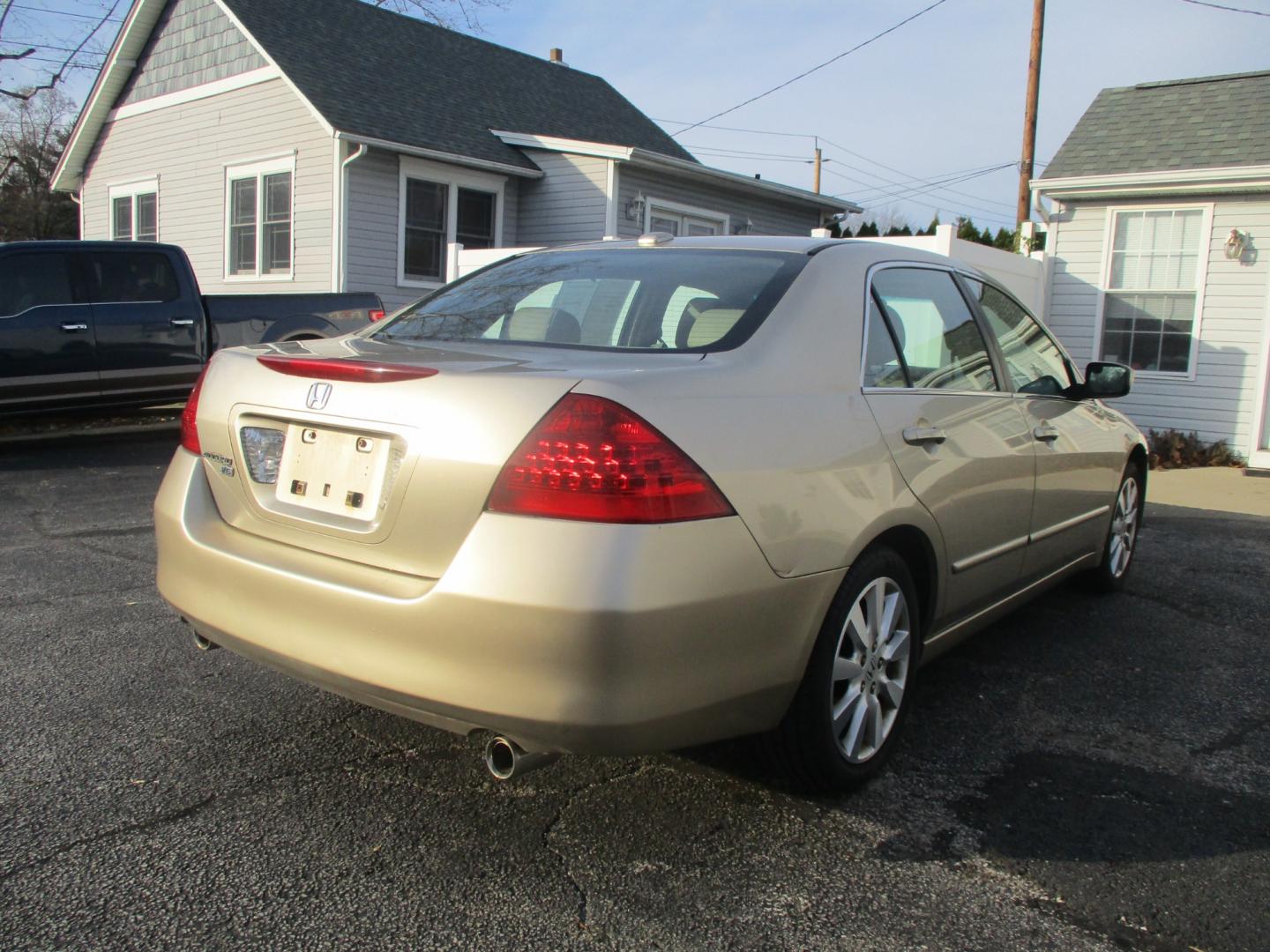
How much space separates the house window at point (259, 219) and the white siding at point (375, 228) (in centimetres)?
→ 145

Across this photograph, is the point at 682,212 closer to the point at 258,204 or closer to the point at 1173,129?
the point at 258,204

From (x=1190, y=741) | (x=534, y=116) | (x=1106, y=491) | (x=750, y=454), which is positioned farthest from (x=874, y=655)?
(x=534, y=116)

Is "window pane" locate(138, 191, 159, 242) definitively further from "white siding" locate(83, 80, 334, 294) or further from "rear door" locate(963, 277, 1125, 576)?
"rear door" locate(963, 277, 1125, 576)

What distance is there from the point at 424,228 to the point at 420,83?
2749mm

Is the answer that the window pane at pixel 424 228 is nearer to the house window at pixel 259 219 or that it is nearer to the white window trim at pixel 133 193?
the house window at pixel 259 219

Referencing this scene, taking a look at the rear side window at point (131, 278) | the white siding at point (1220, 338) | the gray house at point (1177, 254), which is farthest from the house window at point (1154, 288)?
the rear side window at point (131, 278)

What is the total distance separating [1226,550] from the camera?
22.3 feet

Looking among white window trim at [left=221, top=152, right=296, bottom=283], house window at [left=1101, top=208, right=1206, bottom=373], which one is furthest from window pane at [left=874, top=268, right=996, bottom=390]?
white window trim at [left=221, top=152, right=296, bottom=283]

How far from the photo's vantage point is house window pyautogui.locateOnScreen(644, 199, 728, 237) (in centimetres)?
1625

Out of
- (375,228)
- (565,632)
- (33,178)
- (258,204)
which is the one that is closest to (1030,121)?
(375,228)

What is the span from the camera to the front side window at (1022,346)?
4172 millimetres

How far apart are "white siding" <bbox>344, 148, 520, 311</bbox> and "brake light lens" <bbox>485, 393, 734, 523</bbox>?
12.5 meters

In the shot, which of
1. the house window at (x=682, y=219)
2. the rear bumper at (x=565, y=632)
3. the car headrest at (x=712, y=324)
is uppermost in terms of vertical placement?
the house window at (x=682, y=219)

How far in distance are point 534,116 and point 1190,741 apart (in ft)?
53.5
